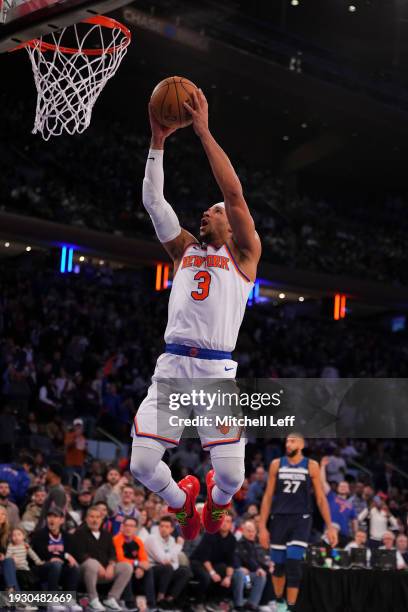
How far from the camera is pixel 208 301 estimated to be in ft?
21.1

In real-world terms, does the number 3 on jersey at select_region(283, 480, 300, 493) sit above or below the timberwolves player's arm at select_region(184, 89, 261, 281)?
below

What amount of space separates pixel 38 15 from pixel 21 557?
7183 millimetres

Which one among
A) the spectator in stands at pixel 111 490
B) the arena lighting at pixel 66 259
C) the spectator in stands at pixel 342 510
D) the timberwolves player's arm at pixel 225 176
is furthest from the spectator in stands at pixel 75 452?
the timberwolves player's arm at pixel 225 176

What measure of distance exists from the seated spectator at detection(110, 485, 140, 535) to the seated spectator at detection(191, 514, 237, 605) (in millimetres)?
1089

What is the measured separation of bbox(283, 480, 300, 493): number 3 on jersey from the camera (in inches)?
422

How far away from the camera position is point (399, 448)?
24.1 m

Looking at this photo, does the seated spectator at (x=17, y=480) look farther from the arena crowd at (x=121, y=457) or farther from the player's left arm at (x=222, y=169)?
the player's left arm at (x=222, y=169)

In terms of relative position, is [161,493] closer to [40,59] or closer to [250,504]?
[40,59]

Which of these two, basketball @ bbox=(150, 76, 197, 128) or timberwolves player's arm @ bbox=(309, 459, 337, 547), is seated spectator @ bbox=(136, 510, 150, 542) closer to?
timberwolves player's arm @ bbox=(309, 459, 337, 547)

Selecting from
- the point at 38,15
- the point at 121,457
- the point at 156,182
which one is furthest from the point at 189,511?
the point at 121,457

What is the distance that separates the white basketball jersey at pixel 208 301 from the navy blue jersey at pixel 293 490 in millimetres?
4608

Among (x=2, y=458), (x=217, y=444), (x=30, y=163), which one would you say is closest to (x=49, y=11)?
(x=217, y=444)

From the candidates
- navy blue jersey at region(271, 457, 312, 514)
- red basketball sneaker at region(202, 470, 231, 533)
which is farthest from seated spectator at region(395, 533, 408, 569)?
red basketball sneaker at region(202, 470, 231, 533)

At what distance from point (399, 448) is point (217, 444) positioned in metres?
18.6
